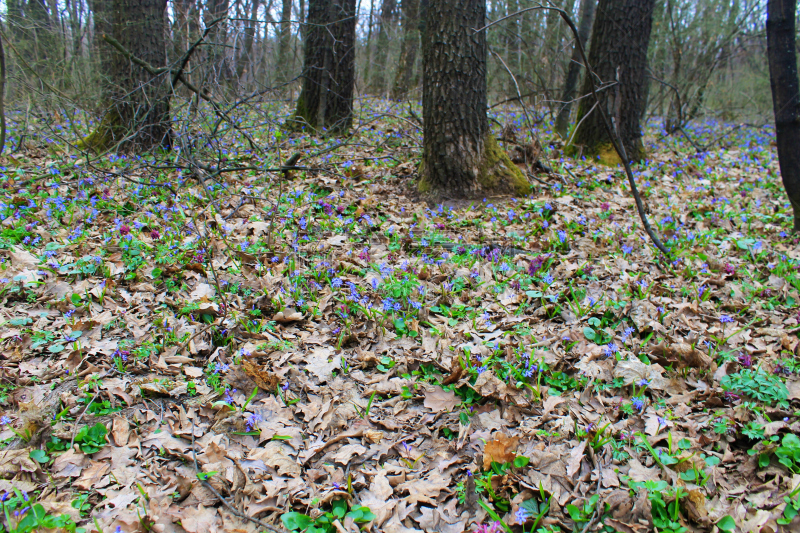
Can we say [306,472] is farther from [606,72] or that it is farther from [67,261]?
[606,72]

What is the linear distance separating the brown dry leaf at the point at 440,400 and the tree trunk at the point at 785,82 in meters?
4.03

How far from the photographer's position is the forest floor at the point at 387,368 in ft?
6.01

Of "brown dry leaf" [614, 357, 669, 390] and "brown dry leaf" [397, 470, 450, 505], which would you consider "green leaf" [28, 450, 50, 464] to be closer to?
"brown dry leaf" [397, 470, 450, 505]

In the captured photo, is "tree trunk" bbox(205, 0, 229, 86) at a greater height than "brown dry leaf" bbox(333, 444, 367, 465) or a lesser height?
greater

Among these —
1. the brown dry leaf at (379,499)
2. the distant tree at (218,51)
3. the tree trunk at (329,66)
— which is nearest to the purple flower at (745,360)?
the brown dry leaf at (379,499)

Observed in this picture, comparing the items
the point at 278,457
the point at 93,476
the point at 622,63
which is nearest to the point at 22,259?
the point at 93,476

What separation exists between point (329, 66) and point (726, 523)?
7696mm

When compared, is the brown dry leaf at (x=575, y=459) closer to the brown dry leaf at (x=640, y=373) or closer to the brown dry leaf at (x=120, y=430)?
the brown dry leaf at (x=640, y=373)

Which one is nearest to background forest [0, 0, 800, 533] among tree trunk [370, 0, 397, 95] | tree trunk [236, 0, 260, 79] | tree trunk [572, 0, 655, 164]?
tree trunk [236, 0, 260, 79]

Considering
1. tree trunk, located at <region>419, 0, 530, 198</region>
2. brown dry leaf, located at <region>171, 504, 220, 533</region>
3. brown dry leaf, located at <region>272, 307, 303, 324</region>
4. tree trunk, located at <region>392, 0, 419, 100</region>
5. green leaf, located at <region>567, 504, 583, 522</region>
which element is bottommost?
brown dry leaf, located at <region>171, 504, 220, 533</region>

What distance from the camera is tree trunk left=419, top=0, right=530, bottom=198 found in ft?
15.1

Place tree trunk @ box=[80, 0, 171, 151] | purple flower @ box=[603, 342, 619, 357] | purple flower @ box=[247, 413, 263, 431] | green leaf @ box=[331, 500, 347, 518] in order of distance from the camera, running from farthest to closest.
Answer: tree trunk @ box=[80, 0, 171, 151] < purple flower @ box=[603, 342, 619, 357] < purple flower @ box=[247, 413, 263, 431] < green leaf @ box=[331, 500, 347, 518]

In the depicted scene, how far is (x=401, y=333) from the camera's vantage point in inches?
116

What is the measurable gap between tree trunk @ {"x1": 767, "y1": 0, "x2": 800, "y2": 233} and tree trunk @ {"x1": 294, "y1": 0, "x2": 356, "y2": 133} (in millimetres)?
5370
